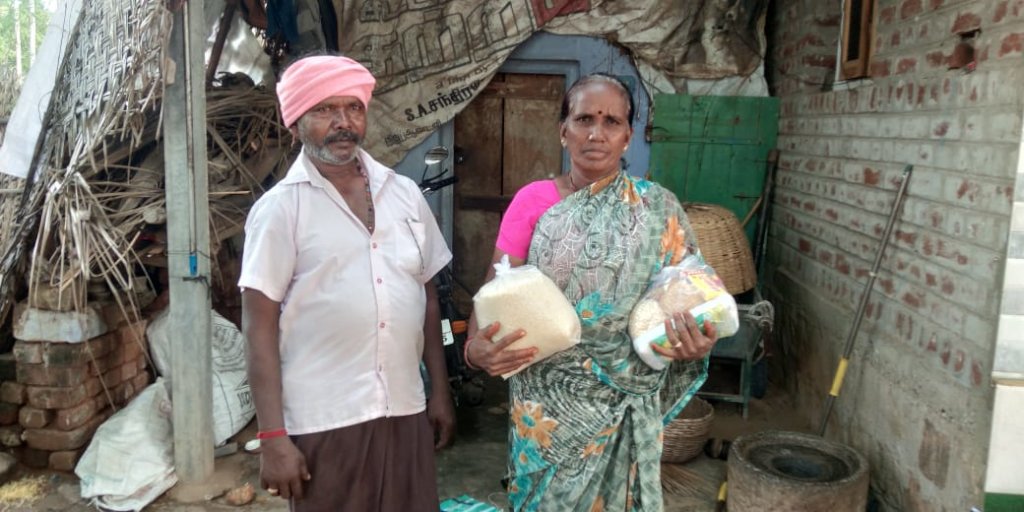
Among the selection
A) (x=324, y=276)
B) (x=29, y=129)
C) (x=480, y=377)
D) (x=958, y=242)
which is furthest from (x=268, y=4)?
(x=958, y=242)

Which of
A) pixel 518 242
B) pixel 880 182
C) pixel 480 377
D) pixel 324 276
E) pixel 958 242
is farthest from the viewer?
pixel 480 377

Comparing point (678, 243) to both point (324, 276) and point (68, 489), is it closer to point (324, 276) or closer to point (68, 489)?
point (324, 276)

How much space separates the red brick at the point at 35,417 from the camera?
148 inches

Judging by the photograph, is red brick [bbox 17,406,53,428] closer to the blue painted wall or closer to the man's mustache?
the blue painted wall

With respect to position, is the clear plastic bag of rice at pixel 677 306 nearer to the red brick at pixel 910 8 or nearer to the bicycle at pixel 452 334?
the red brick at pixel 910 8

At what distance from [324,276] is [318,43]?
12.6 ft

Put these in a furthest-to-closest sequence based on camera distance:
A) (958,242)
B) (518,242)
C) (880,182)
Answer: (880,182) → (958,242) → (518,242)

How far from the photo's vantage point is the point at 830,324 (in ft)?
13.5

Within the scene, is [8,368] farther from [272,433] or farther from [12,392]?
[272,433]

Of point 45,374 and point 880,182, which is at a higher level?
point 880,182

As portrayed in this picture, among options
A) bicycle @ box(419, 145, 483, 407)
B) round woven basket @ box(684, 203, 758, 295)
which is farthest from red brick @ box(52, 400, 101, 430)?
round woven basket @ box(684, 203, 758, 295)

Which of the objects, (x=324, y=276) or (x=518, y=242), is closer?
(x=324, y=276)

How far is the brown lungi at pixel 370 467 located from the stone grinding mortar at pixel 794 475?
5.20 ft

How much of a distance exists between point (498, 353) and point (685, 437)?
233 cm
